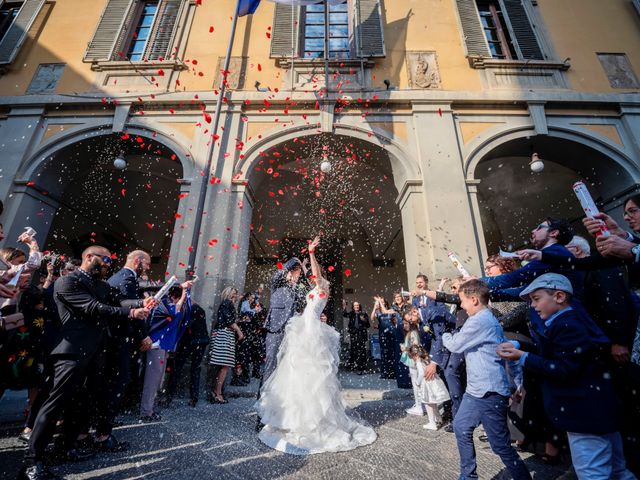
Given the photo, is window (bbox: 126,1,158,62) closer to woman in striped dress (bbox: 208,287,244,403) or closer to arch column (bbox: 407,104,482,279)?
woman in striped dress (bbox: 208,287,244,403)

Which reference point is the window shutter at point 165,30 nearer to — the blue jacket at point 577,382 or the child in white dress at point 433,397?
the child in white dress at point 433,397

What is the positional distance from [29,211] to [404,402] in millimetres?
8577

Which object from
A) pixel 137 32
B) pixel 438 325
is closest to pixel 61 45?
pixel 137 32

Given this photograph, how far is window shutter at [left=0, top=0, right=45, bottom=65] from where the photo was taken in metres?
8.05

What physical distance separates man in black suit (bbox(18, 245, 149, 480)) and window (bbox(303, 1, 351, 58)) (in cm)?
769

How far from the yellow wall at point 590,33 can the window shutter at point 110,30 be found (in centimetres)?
1134

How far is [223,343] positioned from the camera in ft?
16.7

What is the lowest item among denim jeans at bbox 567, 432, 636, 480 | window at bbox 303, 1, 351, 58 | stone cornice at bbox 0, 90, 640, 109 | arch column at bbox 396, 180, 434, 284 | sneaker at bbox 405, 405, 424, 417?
sneaker at bbox 405, 405, 424, 417

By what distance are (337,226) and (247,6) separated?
23.8 ft

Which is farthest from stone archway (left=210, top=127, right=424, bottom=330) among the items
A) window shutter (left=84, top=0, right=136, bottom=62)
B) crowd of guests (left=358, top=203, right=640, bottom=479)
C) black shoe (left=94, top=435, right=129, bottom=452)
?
window shutter (left=84, top=0, right=136, bottom=62)

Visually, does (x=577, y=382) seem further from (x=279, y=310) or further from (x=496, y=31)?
(x=496, y=31)

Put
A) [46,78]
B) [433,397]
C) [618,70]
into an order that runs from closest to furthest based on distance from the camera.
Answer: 1. [433,397]
2. [618,70]
3. [46,78]

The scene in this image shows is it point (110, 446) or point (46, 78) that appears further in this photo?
point (46, 78)

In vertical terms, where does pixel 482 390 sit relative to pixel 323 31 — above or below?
below
